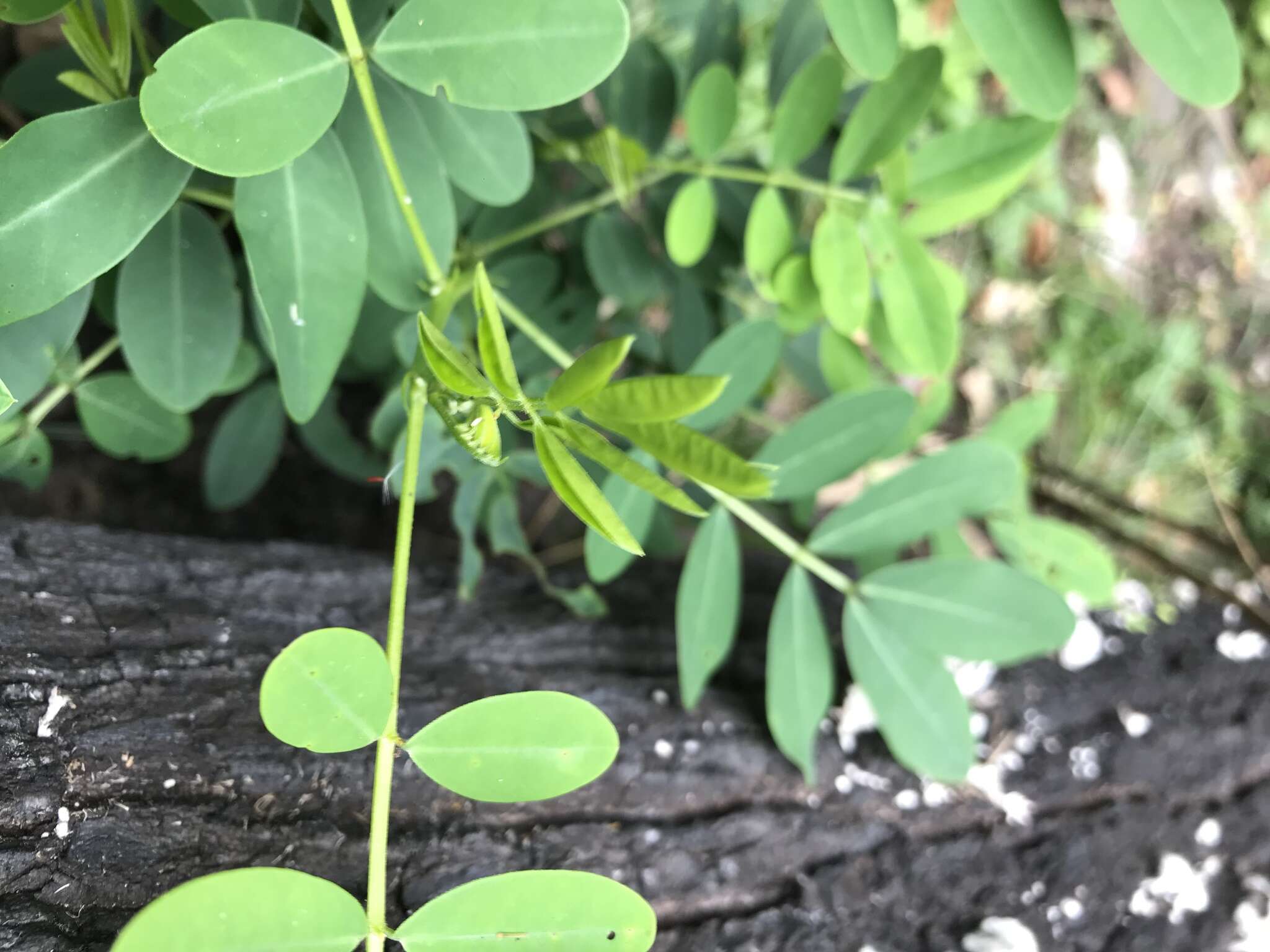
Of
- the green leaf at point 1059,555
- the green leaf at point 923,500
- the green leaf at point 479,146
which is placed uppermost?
the green leaf at point 479,146

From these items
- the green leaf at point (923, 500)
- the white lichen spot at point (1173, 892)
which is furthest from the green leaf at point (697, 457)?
the white lichen spot at point (1173, 892)

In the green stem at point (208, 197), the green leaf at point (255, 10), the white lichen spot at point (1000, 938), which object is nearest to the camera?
the green leaf at point (255, 10)

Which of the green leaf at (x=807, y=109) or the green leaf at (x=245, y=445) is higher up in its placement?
the green leaf at (x=807, y=109)

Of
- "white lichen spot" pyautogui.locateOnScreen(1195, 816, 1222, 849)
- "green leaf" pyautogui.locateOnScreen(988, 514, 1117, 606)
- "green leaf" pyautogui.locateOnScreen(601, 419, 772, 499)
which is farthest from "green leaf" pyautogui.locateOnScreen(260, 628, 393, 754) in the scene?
"white lichen spot" pyautogui.locateOnScreen(1195, 816, 1222, 849)

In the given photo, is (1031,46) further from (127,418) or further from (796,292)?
(127,418)

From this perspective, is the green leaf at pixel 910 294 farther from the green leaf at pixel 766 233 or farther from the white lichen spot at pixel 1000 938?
the white lichen spot at pixel 1000 938

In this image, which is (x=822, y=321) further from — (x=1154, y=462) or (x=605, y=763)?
(x=1154, y=462)

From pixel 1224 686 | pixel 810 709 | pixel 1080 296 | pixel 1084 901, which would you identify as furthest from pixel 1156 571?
pixel 810 709
